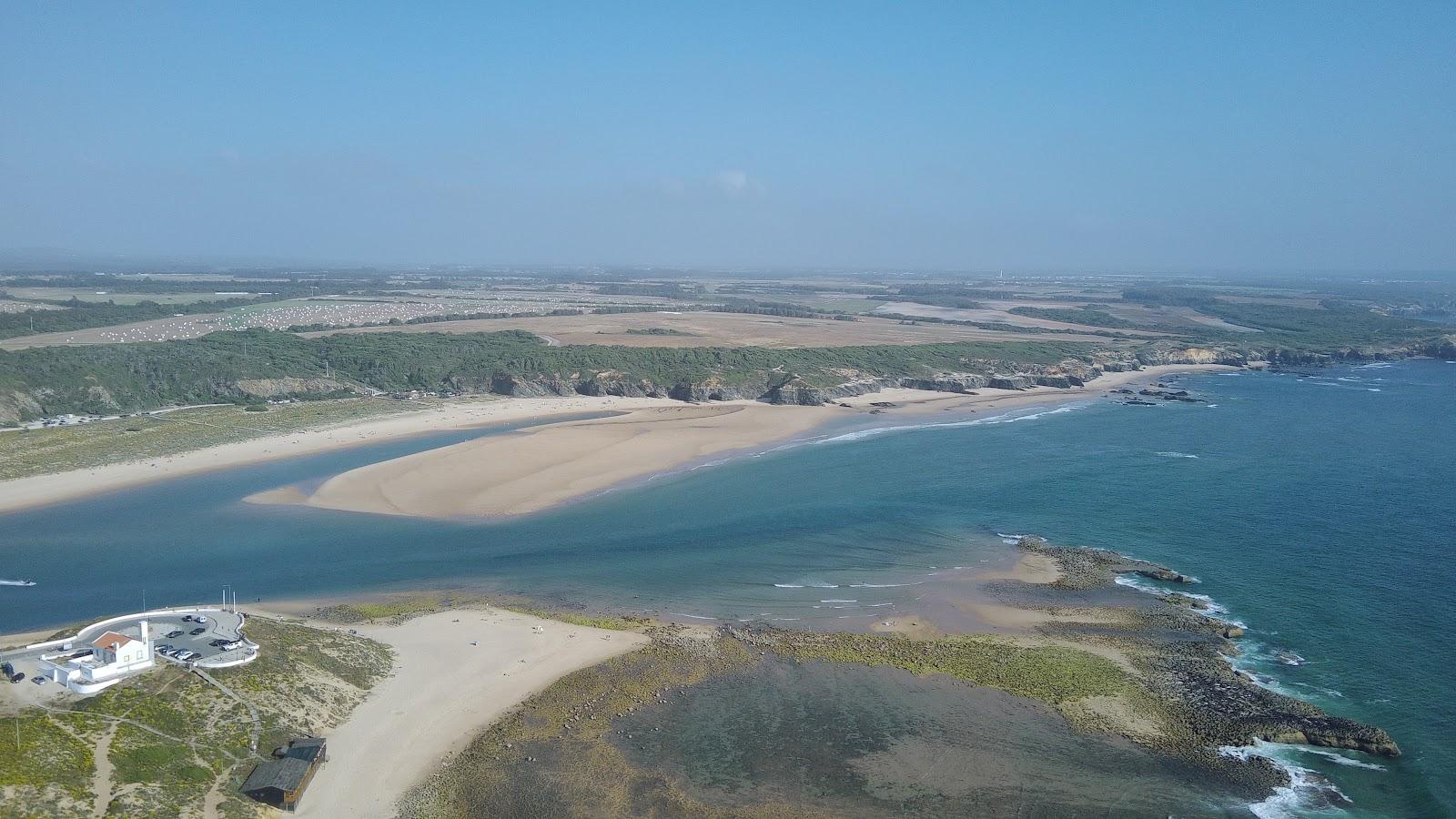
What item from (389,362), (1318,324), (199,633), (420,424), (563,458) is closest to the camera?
(199,633)

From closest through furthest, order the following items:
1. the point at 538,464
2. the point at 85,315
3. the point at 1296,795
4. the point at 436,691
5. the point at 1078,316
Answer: the point at 1296,795
the point at 436,691
the point at 538,464
the point at 85,315
the point at 1078,316

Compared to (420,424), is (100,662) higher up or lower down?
higher up

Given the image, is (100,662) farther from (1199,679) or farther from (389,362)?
(389,362)

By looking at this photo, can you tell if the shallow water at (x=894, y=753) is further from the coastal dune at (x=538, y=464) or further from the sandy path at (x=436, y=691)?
the coastal dune at (x=538, y=464)

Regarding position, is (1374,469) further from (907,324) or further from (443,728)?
(907,324)

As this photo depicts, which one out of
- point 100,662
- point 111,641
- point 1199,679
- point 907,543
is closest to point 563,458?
point 907,543

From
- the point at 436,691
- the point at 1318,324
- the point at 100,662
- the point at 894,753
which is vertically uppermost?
the point at 1318,324

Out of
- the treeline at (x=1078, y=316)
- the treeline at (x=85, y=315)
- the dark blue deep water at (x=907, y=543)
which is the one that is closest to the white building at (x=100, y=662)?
the dark blue deep water at (x=907, y=543)

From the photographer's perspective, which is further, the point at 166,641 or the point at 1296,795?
the point at 166,641
